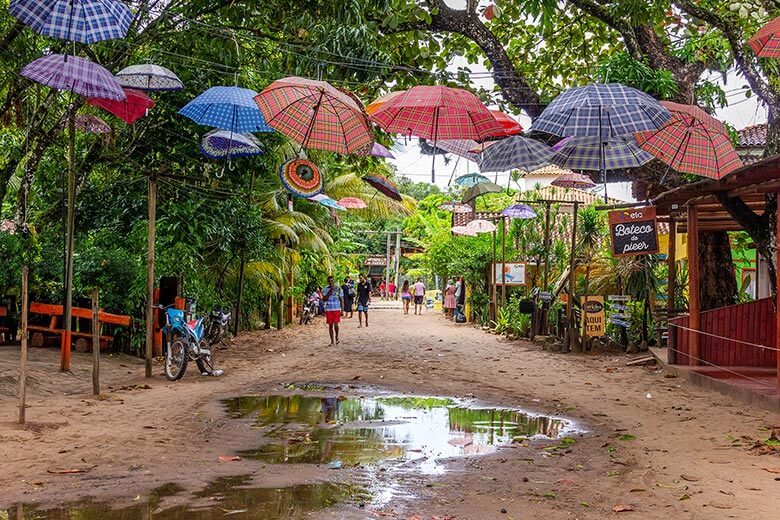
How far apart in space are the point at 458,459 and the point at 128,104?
7.73 m

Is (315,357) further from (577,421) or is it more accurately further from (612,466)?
(612,466)

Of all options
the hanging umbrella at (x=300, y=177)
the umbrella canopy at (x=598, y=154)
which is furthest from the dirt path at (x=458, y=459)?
the umbrella canopy at (x=598, y=154)

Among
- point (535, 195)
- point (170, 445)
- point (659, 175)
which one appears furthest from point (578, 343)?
point (170, 445)

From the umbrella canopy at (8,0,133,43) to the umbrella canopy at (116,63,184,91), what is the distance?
6.70 ft

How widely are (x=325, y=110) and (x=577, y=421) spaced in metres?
4.99

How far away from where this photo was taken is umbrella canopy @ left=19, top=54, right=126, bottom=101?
9.48 metres

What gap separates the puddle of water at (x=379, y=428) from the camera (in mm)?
7105

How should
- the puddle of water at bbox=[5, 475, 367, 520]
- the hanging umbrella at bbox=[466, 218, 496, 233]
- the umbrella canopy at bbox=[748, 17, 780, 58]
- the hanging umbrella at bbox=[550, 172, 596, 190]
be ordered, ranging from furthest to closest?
1. the hanging umbrella at bbox=[466, 218, 496, 233]
2. the hanging umbrella at bbox=[550, 172, 596, 190]
3. the umbrella canopy at bbox=[748, 17, 780, 58]
4. the puddle of water at bbox=[5, 475, 367, 520]

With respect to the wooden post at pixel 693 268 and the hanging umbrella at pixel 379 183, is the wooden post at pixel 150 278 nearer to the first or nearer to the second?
the hanging umbrella at pixel 379 183

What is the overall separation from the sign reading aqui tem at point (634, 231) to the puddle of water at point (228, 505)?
9.16 m

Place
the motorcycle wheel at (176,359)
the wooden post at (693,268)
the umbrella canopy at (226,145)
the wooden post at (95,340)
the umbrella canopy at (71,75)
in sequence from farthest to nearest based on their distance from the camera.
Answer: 1. the umbrella canopy at (226,145)
2. the wooden post at (693,268)
3. the motorcycle wheel at (176,359)
4. the wooden post at (95,340)
5. the umbrella canopy at (71,75)

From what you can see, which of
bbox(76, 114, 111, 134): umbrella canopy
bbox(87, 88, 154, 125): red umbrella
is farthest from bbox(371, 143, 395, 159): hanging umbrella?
bbox(76, 114, 111, 134): umbrella canopy

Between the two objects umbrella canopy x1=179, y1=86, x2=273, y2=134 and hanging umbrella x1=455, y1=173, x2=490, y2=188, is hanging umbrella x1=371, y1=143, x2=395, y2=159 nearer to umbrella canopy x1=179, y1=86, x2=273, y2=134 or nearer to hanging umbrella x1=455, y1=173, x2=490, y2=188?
umbrella canopy x1=179, y1=86, x2=273, y2=134

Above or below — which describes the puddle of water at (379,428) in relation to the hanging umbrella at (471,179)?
below
